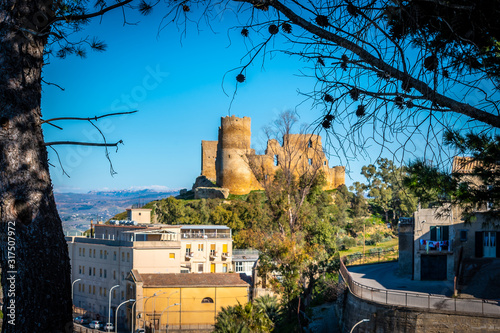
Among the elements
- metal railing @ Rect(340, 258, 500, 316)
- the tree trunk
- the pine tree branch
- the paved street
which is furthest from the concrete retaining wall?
the pine tree branch

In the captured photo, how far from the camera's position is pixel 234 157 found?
71375mm

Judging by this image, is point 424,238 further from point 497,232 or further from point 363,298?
point 363,298

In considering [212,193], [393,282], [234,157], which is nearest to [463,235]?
[393,282]

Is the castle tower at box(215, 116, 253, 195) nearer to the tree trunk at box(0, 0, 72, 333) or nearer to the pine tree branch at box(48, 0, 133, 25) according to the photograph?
the pine tree branch at box(48, 0, 133, 25)

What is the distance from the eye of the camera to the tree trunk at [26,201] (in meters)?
3.60

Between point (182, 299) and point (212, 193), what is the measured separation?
3554cm

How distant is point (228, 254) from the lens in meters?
42.4

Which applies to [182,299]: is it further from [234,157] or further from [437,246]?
[234,157]

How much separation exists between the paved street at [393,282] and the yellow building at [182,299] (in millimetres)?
8972

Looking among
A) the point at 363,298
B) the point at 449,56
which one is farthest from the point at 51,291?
the point at 363,298

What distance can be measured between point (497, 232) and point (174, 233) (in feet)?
81.8

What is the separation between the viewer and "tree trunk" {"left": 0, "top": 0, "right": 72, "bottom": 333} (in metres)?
3.60

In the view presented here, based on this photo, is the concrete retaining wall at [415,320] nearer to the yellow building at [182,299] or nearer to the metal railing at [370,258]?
the metal railing at [370,258]

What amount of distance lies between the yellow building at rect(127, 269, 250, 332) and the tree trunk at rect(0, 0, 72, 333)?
99.4 feet
